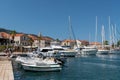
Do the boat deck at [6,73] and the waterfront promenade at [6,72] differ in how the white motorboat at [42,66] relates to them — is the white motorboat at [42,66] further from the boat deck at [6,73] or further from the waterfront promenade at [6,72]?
the boat deck at [6,73]

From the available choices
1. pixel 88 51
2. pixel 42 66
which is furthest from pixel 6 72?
pixel 88 51

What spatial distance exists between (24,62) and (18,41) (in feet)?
297

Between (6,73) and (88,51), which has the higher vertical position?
(88,51)

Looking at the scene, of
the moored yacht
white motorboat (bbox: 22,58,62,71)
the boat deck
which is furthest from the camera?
the moored yacht

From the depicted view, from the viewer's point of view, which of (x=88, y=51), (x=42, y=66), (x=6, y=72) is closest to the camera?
(x=6, y=72)

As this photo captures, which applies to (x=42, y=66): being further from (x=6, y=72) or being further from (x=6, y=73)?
(x=6, y=73)

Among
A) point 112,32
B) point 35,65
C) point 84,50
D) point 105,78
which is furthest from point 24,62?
point 112,32

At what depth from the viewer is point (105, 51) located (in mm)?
121812

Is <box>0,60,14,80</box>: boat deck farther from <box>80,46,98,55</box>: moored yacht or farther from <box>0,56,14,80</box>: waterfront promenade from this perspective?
<box>80,46,98,55</box>: moored yacht

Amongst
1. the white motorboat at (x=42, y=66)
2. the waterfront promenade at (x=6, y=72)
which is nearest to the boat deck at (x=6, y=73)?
the waterfront promenade at (x=6, y=72)

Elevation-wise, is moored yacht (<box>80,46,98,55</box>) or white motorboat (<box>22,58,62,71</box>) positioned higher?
moored yacht (<box>80,46,98,55</box>)

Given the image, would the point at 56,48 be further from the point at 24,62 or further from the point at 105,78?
the point at 105,78

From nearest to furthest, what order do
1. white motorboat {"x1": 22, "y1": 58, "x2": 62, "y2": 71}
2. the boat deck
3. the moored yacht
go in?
the boat deck
white motorboat {"x1": 22, "y1": 58, "x2": 62, "y2": 71}
the moored yacht

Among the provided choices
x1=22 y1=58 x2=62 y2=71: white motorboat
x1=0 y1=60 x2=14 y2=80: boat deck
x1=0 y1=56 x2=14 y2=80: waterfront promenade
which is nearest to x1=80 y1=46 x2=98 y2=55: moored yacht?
x1=22 y1=58 x2=62 y2=71: white motorboat
